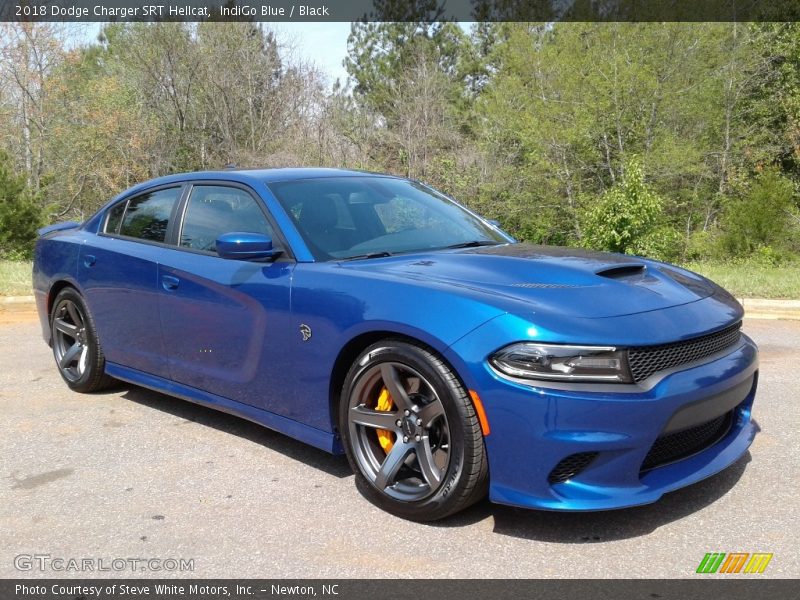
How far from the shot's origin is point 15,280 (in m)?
11.1

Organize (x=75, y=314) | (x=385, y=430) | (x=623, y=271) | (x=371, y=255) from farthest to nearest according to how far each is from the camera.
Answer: (x=75, y=314) < (x=371, y=255) < (x=623, y=271) < (x=385, y=430)

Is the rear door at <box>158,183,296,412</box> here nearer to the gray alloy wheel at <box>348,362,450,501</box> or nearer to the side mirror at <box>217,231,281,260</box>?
the side mirror at <box>217,231,281,260</box>

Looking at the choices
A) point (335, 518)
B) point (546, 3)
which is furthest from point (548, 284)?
point (546, 3)

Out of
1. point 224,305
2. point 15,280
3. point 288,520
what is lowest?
point 15,280

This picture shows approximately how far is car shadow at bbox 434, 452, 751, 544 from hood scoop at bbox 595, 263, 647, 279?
1.04m

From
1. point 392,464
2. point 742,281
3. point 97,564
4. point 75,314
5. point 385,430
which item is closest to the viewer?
point 97,564

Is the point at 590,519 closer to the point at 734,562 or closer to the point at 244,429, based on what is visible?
the point at 734,562

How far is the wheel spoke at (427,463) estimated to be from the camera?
10.8 feet

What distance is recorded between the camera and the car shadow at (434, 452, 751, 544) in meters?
3.22

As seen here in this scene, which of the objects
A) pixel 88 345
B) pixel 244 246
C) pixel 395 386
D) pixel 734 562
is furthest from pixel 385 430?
pixel 88 345

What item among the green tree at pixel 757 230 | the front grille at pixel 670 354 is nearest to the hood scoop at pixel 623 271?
the front grille at pixel 670 354

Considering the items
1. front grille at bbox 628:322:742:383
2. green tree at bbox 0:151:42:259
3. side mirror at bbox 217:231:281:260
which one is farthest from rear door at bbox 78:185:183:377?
green tree at bbox 0:151:42:259

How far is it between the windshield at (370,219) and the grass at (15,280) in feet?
24.1

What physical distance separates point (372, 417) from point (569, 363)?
98 centimetres
